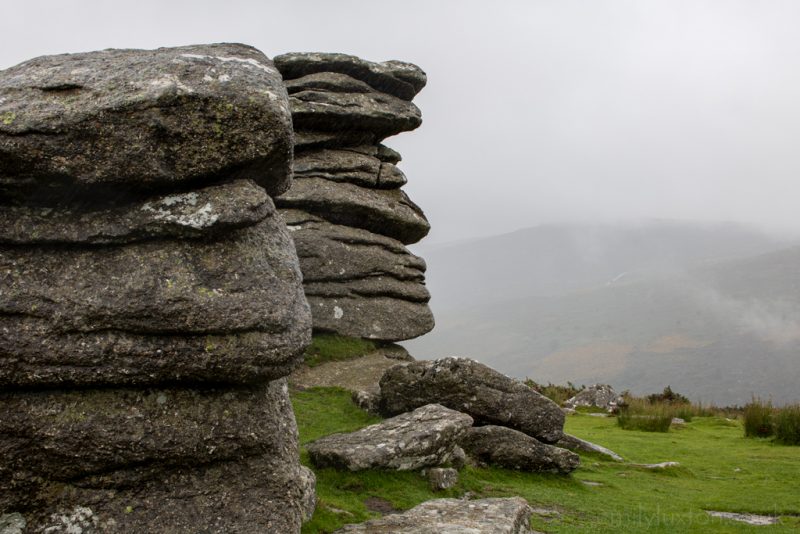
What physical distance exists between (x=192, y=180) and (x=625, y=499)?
12936 mm

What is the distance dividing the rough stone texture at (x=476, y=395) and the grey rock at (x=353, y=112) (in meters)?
13.1

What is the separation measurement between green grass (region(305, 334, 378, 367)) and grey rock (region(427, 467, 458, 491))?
10.8 m

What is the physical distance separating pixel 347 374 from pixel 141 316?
16296mm

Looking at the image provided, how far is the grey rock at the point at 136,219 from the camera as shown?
8.70 meters

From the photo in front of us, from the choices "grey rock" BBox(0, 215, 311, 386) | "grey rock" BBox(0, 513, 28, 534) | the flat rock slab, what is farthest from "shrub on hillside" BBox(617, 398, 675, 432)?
"grey rock" BBox(0, 513, 28, 534)

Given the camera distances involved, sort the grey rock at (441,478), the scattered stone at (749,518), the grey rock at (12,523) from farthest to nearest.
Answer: the scattered stone at (749,518)
the grey rock at (441,478)
the grey rock at (12,523)

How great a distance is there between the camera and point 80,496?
880 cm

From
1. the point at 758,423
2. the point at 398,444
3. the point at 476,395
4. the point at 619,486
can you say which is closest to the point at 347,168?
the point at 476,395

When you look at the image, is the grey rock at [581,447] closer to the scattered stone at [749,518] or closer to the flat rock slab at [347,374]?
the scattered stone at [749,518]

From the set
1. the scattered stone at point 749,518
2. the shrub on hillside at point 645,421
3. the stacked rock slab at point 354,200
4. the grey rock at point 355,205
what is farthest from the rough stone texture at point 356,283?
the scattered stone at point 749,518

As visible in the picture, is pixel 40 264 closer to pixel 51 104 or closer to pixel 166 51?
pixel 51 104

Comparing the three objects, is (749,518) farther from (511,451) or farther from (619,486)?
(511,451)

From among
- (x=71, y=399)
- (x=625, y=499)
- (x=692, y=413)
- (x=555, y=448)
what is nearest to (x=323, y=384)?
(x=555, y=448)

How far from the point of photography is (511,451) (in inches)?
689
